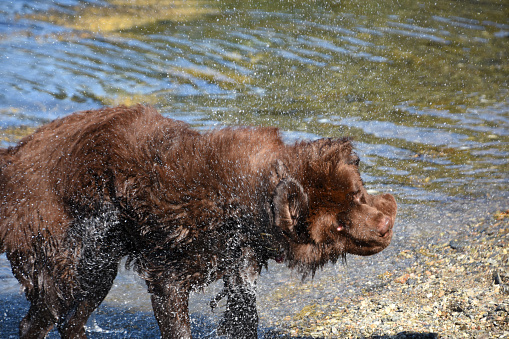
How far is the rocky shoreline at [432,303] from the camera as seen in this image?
424 centimetres

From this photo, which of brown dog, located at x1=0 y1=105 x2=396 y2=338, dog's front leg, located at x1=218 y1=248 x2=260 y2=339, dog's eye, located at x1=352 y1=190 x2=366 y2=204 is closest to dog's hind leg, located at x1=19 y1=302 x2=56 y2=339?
brown dog, located at x1=0 y1=105 x2=396 y2=338

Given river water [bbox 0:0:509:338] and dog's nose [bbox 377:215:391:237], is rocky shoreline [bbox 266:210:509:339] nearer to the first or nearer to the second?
river water [bbox 0:0:509:338]

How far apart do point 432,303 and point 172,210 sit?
95.2 inches

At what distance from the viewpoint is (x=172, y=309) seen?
3898 mm

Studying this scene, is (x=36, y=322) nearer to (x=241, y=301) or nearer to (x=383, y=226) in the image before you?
(x=241, y=301)

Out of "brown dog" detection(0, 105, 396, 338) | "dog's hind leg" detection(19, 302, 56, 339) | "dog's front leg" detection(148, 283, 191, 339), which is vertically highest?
"brown dog" detection(0, 105, 396, 338)

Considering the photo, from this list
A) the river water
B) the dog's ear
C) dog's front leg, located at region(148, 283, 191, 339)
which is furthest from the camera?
the river water

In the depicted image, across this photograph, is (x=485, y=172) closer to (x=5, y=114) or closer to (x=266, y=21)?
(x=266, y=21)

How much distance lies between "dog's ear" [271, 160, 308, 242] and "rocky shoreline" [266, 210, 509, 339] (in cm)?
139

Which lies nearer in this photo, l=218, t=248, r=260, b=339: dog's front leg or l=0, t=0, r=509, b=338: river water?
l=218, t=248, r=260, b=339: dog's front leg

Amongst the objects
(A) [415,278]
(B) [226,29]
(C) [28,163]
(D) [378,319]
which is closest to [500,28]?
(B) [226,29]

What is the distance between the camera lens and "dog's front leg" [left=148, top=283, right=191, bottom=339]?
388 cm

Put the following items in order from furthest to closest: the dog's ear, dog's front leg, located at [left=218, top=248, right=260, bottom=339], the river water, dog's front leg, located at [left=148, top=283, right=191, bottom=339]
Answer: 1. the river water
2. dog's front leg, located at [left=218, top=248, right=260, bottom=339]
3. dog's front leg, located at [left=148, top=283, right=191, bottom=339]
4. the dog's ear

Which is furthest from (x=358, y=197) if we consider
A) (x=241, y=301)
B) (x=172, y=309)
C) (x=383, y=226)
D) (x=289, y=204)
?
(x=172, y=309)
